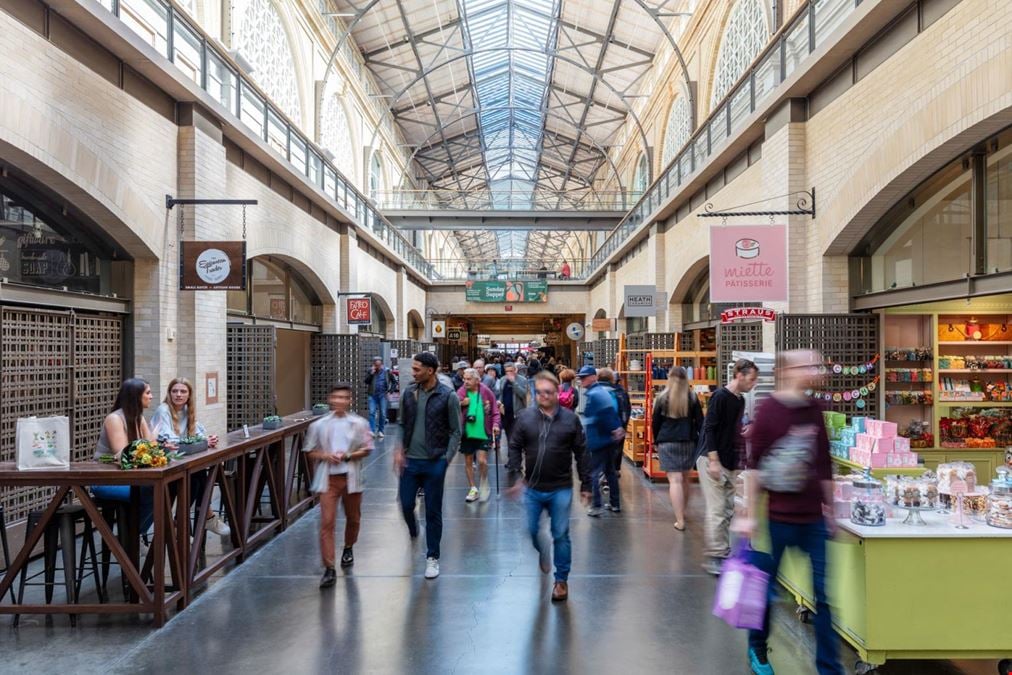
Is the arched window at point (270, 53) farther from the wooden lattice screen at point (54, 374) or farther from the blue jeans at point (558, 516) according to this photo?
the blue jeans at point (558, 516)

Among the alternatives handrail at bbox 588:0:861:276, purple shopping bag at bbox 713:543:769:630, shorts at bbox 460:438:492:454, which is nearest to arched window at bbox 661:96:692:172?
handrail at bbox 588:0:861:276

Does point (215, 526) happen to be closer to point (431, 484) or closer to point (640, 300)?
point (431, 484)

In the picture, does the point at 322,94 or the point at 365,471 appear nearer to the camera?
the point at 365,471

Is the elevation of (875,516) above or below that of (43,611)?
above

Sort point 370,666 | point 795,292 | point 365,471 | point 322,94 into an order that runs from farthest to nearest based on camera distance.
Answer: point 322,94
point 365,471
point 795,292
point 370,666

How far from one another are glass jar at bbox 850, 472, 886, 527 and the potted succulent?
4741mm

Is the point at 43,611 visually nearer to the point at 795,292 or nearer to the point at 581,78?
the point at 795,292

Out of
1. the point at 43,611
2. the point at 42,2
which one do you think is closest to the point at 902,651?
the point at 43,611

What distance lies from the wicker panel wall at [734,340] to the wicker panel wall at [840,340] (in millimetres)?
1489

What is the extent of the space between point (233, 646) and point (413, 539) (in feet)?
7.61

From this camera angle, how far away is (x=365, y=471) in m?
10.7

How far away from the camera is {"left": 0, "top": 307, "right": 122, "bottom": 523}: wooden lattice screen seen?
636cm

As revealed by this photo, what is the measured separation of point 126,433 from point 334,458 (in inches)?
61.3

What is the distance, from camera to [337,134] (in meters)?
20.6
